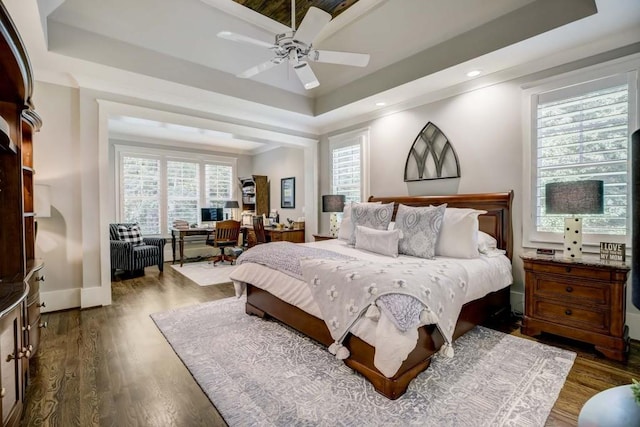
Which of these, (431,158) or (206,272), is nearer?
(431,158)

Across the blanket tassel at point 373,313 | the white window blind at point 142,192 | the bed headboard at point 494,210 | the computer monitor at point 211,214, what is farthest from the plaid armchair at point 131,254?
the bed headboard at point 494,210

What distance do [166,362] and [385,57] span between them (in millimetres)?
4076

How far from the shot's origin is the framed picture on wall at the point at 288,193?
23.0 ft

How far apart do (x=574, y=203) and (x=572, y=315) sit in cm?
94

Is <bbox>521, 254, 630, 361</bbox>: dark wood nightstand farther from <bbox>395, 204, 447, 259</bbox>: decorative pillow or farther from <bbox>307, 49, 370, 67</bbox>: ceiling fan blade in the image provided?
<bbox>307, 49, 370, 67</bbox>: ceiling fan blade

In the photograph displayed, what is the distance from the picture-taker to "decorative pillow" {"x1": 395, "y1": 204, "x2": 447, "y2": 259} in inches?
120

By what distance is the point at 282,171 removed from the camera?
736 centimetres

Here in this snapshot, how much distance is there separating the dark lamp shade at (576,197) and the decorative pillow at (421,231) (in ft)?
2.97

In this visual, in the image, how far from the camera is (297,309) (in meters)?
2.69

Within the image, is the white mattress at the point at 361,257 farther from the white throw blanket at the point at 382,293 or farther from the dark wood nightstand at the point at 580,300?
the dark wood nightstand at the point at 580,300

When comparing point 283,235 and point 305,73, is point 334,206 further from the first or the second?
point 305,73

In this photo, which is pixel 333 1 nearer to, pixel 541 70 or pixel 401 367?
pixel 541 70

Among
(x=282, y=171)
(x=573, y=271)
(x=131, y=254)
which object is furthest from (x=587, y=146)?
(x=131, y=254)

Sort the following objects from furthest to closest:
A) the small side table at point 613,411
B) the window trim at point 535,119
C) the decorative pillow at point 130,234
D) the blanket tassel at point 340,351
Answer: the decorative pillow at point 130,234
the window trim at point 535,119
the blanket tassel at point 340,351
the small side table at point 613,411
